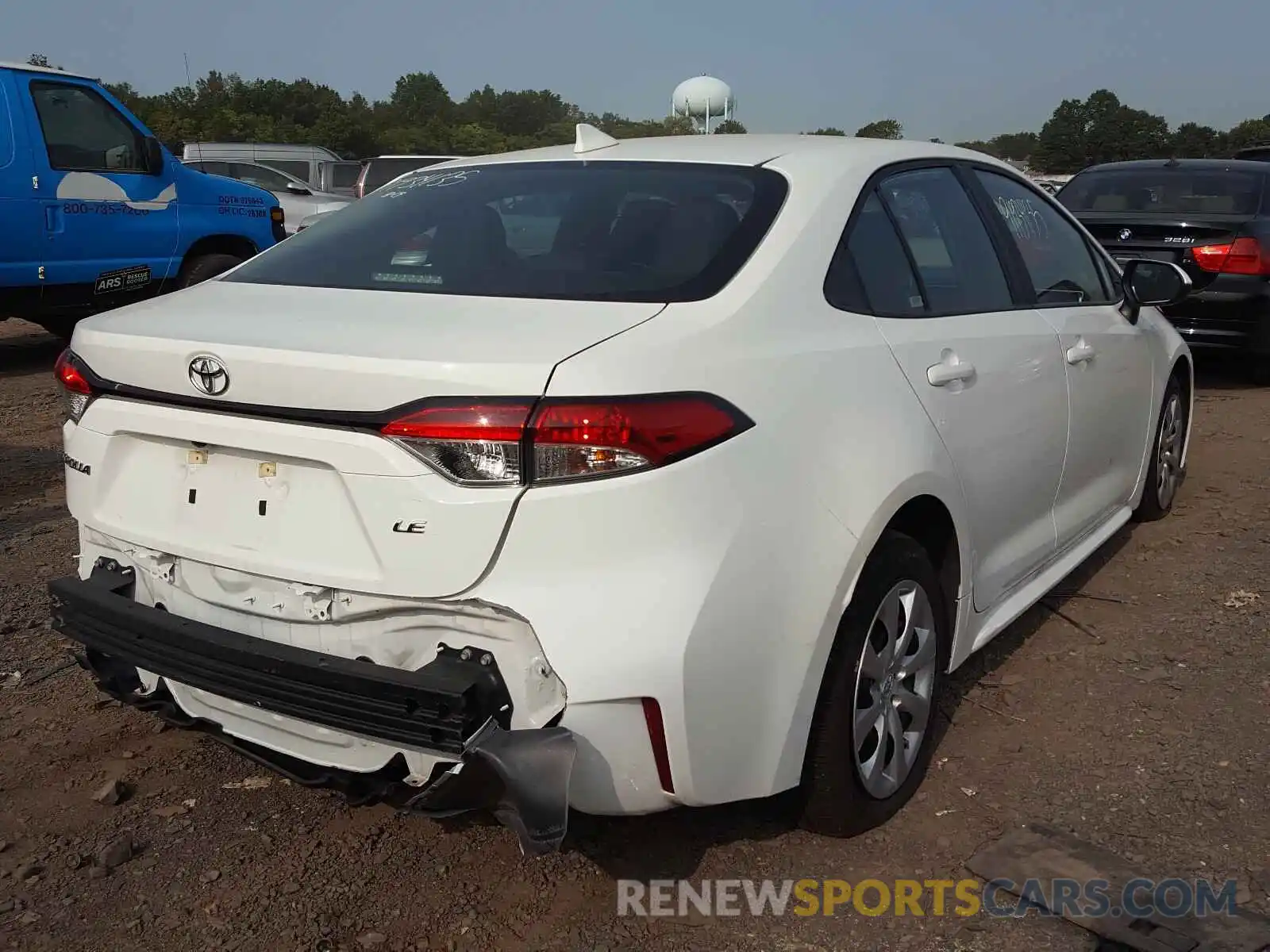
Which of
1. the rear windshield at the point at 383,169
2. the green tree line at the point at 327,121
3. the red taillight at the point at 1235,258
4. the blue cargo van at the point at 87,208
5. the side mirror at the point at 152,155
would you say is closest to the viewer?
the red taillight at the point at 1235,258

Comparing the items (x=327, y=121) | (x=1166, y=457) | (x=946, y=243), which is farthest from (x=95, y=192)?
(x=327, y=121)

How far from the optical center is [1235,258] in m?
7.58

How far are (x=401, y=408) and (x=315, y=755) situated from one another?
2.59 ft

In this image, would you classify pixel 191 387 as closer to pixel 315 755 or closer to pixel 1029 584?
pixel 315 755

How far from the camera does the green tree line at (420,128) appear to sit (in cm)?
4578

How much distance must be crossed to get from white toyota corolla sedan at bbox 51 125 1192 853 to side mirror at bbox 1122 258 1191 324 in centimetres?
135

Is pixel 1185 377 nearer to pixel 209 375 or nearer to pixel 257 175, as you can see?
pixel 209 375

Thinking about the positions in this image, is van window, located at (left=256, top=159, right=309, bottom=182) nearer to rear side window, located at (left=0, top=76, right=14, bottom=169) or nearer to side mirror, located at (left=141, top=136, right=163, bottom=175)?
side mirror, located at (left=141, top=136, right=163, bottom=175)

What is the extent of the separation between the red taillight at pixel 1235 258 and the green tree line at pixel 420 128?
30810mm

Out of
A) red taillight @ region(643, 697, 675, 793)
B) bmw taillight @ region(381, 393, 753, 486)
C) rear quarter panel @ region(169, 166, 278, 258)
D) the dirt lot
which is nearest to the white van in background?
rear quarter panel @ region(169, 166, 278, 258)

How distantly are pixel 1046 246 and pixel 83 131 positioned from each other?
23.6 feet

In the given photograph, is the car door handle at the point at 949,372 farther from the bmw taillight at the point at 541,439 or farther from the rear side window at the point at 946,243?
the bmw taillight at the point at 541,439

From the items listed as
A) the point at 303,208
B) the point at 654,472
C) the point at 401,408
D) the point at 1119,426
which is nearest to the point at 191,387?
the point at 401,408

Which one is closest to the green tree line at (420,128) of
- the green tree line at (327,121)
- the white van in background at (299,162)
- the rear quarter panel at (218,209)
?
the green tree line at (327,121)
